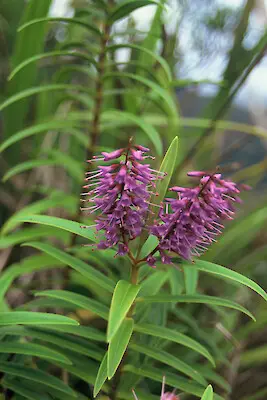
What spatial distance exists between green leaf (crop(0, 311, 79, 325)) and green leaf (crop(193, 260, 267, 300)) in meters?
0.15

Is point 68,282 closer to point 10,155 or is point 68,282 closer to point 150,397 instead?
point 150,397

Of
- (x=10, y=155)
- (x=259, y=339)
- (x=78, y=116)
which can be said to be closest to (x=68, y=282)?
(x=78, y=116)

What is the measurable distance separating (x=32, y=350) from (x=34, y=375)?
0.04 meters

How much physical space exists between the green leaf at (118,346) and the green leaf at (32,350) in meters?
0.08

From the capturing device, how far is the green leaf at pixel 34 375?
0.60 meters

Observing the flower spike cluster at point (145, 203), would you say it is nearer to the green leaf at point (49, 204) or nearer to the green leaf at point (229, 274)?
the green leaf at point (229, 274)

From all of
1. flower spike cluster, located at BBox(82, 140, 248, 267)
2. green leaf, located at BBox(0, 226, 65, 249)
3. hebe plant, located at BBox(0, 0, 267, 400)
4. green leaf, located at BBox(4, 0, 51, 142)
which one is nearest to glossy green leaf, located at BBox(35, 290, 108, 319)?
hebe plant, located at BBox(0, 0, 267, 400)

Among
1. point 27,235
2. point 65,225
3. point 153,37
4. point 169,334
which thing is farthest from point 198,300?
point 153,37

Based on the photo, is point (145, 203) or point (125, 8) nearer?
point (145, 203)

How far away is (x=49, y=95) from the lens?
1.42 metres

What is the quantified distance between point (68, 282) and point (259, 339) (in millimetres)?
649

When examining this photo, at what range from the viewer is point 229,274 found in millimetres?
506

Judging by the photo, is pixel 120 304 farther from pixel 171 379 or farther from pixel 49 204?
pixel 49 204

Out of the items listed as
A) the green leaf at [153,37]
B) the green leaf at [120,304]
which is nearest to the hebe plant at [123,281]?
the green leaf at [120,304]
